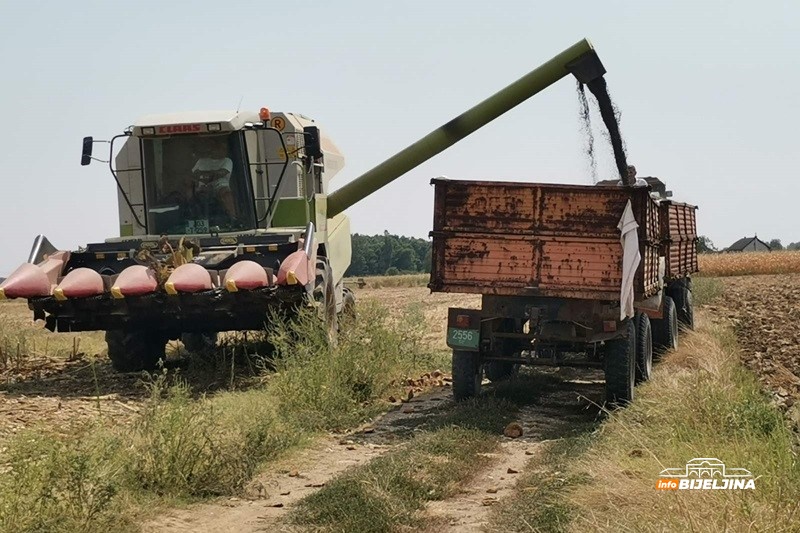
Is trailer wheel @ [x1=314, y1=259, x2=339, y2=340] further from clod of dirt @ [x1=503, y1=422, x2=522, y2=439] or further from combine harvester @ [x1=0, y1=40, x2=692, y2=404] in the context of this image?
clod of dirt @ [x1=503, y1=422, x2=522, y2=439]

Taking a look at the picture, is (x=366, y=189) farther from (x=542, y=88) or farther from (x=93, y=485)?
(x=93, y=485)

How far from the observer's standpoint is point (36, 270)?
38.9ft

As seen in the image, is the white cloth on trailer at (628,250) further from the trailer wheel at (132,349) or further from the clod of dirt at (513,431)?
the trailer wheel at (132,349)

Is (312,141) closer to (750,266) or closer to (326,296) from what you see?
(326,296)

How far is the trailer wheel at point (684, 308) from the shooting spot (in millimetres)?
17562

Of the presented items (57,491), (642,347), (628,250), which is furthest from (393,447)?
(642,347)

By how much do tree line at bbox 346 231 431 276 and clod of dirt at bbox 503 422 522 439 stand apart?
79.9 m

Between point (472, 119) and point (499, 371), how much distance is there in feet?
13.1

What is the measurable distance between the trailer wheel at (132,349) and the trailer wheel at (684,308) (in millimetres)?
8755

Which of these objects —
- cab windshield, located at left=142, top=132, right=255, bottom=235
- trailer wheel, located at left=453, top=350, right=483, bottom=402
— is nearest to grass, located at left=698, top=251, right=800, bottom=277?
cab windshield, located at left=142, top=132, right=255, bottom=235

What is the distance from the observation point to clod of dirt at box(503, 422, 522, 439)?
31.0ft

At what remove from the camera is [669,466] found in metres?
6.39

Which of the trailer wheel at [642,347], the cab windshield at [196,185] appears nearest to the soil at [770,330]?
the trailer wheel at [642,347]

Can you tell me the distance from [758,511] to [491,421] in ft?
16.2
